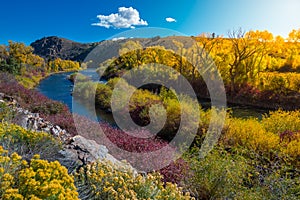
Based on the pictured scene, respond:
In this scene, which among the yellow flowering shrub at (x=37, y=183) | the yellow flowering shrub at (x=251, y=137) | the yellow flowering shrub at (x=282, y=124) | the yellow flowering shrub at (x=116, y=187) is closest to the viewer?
the yellow flowering shrub at (x=37, y=183)

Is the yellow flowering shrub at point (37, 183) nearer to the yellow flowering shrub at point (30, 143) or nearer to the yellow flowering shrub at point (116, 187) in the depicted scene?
the yellow flowering shrub at point (116, 187)

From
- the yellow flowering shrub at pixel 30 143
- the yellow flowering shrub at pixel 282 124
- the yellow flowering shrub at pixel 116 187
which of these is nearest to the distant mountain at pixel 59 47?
the yellow flowering shrub at pixel 282 124

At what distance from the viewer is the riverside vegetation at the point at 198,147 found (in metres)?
2.18

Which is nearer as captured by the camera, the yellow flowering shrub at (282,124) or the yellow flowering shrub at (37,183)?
the yellow flowering shrub at (37,183)

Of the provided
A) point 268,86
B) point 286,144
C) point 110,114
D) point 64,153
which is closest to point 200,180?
point 64,153

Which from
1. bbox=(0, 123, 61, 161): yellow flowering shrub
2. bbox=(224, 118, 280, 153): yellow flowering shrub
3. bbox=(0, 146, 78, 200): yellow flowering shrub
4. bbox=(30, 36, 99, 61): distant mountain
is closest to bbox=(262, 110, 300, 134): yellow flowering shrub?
bbox=(224, 118, 280, 153): yellow flowering shrub

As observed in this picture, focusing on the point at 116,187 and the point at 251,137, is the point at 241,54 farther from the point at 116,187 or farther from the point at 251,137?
the point at 116,187

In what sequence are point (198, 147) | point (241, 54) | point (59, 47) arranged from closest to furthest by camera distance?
point (198, 147)
point (241, 54)
point (59, 47)

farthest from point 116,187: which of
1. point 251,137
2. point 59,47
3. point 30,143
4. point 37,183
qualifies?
point 59,47

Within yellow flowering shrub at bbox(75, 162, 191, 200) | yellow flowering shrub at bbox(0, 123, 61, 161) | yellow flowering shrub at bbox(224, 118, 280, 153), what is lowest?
yellow flowering shrub at bbox(224, 118, 280, 153)

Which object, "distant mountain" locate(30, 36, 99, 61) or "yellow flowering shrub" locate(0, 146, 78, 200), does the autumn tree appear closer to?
"yellow flowering shrub" locate(0, 146, 78, 200)

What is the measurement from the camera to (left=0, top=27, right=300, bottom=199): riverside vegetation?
2.18 metres

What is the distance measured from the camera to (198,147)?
24.0 ft

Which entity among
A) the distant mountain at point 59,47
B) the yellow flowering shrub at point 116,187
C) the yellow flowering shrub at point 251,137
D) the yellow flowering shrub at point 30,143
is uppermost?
the distant mountain at point 59,47
